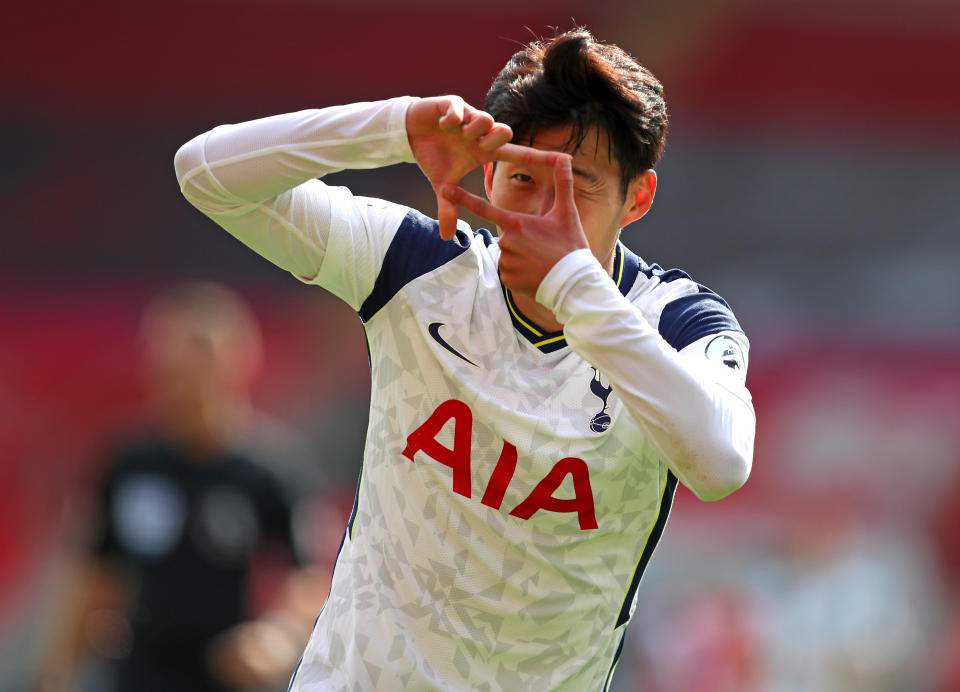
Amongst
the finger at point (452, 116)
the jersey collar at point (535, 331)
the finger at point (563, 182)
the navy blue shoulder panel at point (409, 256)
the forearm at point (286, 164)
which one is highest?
the finger at point (452, 116)

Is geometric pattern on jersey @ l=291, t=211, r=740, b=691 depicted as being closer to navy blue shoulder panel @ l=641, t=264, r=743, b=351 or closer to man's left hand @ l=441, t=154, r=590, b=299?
navy blue shoulder panel @ l=641, t=264, r=743, b=351

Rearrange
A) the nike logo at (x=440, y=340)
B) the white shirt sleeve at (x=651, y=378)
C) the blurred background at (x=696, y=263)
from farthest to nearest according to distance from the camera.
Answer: the blurred background at (x=696, y=263)
the nike logo at (x=440, y=340)
the white shirt sleeve at (x=651, y=378)

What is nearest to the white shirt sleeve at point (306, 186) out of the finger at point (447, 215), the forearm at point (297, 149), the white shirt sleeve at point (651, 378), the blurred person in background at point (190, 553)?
the forearm at point (297, 149)

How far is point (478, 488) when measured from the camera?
233 centimetres

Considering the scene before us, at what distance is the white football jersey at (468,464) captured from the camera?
7.61 ft

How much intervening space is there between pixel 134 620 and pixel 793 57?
7.99 meters

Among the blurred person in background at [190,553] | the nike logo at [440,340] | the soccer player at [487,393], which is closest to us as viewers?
the soccer player at [487,393]

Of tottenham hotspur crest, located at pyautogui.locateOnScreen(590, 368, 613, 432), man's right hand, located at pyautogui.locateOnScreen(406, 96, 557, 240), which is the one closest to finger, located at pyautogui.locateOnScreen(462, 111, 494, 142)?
man's right hand, located at pyautogui.locateOnScreen(406, 96, 557, 240)

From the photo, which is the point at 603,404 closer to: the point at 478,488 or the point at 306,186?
the point at 478,488

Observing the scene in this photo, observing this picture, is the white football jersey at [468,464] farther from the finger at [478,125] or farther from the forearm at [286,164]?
the finger at [478,125]

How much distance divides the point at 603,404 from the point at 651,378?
382 millimetres

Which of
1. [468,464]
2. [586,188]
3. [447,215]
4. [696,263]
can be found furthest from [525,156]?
[696,263]

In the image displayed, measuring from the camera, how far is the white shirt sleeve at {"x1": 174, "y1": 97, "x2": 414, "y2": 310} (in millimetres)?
2158

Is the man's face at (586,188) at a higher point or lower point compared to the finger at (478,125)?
lower
